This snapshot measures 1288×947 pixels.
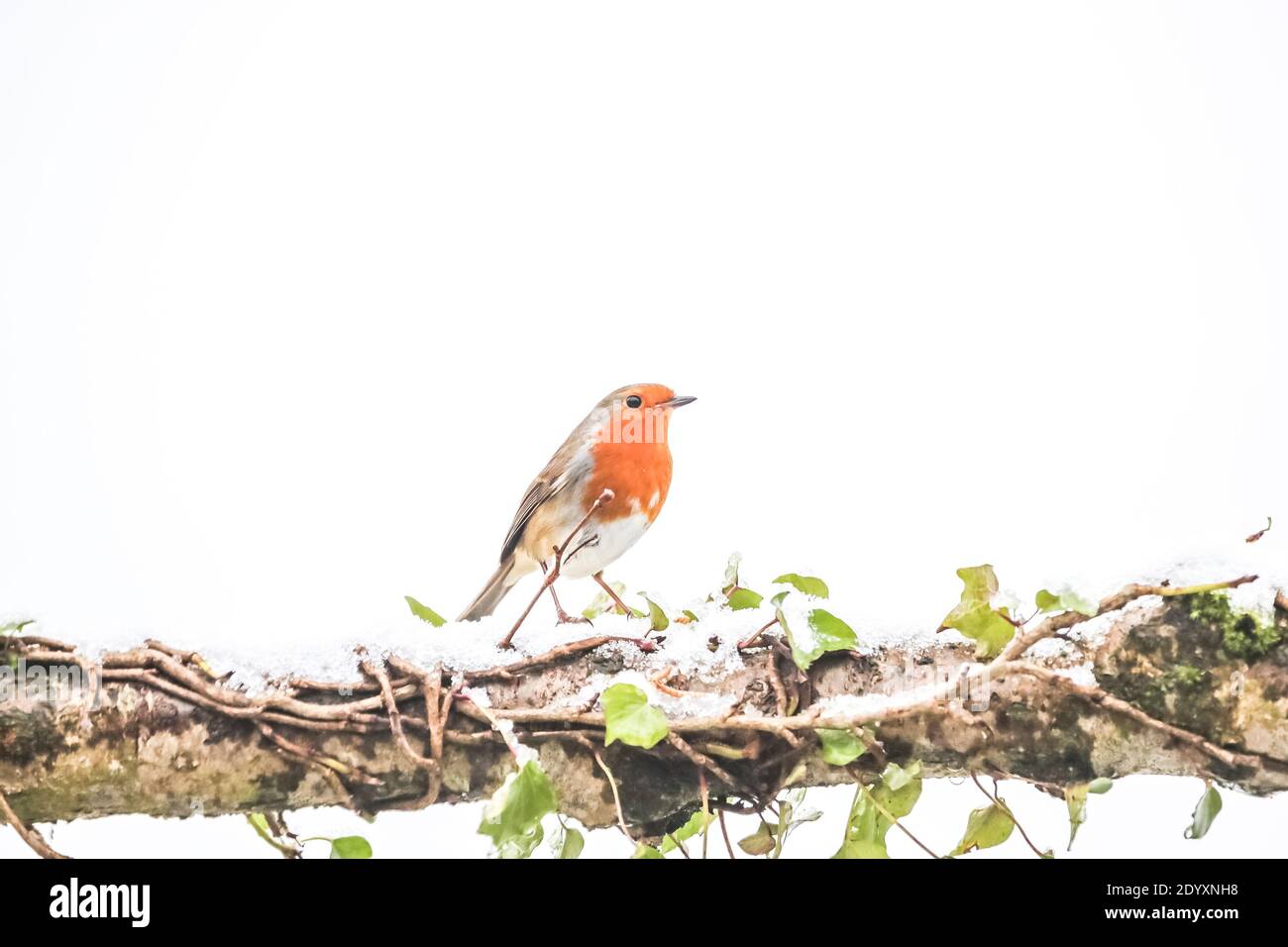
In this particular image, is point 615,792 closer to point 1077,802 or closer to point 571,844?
point 571,844

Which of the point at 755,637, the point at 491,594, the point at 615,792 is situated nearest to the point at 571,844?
the point at 615,792

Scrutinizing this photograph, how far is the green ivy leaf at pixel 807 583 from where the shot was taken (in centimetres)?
118

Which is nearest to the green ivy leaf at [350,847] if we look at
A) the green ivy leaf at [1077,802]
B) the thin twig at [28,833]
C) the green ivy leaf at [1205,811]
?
the thin twig at [28,833]

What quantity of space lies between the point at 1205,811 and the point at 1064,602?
275 millimetres

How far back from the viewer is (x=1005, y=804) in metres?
1.20

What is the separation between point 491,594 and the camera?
74.4 inches

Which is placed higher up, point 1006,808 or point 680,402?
point 680,402

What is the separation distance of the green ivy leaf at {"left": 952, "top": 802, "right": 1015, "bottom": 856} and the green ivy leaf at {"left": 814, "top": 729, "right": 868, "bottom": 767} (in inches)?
8.2

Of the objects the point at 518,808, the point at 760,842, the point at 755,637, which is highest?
the point at 755,637

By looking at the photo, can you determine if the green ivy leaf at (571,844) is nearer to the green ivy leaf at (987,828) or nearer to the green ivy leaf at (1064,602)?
the green ivy leaf at (987,828)
